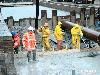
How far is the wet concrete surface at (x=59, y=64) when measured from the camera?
45.5 feet

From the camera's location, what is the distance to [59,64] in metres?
14.9

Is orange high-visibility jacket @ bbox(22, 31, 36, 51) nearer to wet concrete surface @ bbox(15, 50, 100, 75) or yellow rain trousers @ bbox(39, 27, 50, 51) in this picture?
wet concrete surface @ bbox(15, 50, 100, 75)

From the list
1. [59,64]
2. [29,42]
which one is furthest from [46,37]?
[59,64]

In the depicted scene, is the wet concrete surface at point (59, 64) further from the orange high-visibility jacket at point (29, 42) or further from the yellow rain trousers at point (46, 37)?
the yellow rain trousers at point (46, 37)

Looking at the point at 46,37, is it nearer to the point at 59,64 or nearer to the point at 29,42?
the point at 29,42

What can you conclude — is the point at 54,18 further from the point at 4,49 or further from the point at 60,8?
the point at 4,49

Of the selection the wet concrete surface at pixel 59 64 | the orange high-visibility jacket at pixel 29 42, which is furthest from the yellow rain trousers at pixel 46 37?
the orange high-visibility jacket at pixel 29 42

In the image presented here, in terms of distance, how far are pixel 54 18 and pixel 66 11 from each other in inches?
291

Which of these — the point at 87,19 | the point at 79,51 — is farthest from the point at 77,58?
the point at 87,19

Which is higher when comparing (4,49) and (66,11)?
(4,49)

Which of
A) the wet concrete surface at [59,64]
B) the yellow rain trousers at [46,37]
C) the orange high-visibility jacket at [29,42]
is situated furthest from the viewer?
the yellow rain trousers at [46,37]

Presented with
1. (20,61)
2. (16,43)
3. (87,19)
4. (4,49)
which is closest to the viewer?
(4,49)

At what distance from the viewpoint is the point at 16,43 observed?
17.2m

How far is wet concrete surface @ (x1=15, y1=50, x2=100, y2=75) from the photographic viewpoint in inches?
547
